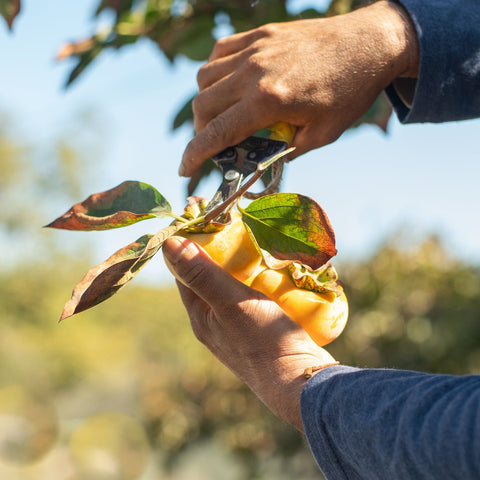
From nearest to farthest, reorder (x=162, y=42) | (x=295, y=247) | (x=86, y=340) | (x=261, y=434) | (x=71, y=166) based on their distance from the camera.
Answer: (x=295, y=247), (x=162, y=42), (x=261, y=434), (x=86, y=340), (x=71, y=166)

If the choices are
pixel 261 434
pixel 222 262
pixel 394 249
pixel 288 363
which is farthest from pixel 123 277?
pixel 394 249

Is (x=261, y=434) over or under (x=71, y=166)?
over

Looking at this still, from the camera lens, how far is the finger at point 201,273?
2.59 feet

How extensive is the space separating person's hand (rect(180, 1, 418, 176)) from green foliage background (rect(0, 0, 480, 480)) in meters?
0.35

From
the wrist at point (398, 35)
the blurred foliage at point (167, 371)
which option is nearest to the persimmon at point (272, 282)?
the wrist at point (398, 35)

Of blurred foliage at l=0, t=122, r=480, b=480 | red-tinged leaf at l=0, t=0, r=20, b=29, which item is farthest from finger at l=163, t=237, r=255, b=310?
blurred foliage at l=0, t=122, r=480, b=480

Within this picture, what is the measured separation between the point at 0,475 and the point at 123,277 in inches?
325

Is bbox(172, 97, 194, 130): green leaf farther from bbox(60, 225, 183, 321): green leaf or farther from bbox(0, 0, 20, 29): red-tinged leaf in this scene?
bbox(60, 225, 183, 321): green leaf

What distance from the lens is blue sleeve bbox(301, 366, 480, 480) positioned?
597 mm

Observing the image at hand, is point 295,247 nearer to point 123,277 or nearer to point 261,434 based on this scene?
point 123,277

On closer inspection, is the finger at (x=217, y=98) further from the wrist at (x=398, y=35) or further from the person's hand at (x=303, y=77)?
the wrist at (x=398, y=35)

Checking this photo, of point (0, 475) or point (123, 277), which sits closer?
point (123, 277)

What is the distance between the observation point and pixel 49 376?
12734mm

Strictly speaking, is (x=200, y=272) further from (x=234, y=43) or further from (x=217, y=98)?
(x=234, y=43)
